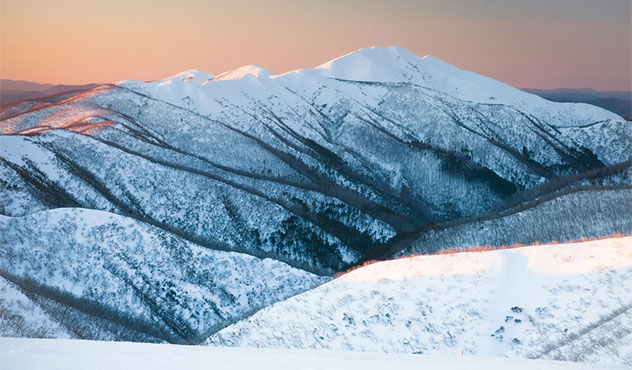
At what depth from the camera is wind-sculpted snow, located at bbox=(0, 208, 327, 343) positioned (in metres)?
30.4

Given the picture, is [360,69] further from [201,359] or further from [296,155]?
[201,359]

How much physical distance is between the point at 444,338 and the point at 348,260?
41120 mm

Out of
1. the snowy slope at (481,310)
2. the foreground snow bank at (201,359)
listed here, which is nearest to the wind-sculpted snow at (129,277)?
the snowy slope at (481,310)

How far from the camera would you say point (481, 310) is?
1628 cm

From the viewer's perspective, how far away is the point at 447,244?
1617 inches

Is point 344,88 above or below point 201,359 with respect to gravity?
→ above

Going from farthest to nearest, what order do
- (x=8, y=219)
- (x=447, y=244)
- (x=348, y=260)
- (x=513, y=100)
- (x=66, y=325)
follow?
(x=513, y=100) → (x=348, y=260) → (x=447, y=244) → (x=8, y=219) → (x=66, y=325)

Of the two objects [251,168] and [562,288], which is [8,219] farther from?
[251,168]

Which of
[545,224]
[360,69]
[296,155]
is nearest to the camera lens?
[545,224]

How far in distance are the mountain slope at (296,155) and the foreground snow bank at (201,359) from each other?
29796mm

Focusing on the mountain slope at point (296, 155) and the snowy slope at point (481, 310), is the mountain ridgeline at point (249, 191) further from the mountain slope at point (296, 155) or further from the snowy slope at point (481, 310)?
the snowy slope at point (481, 310)

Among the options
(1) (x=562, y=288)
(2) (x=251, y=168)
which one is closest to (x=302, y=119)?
(2) (x=251, y=168)

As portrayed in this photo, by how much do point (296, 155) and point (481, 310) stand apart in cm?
8932

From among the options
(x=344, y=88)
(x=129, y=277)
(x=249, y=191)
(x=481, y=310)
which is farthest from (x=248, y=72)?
(x=481, y=310)
